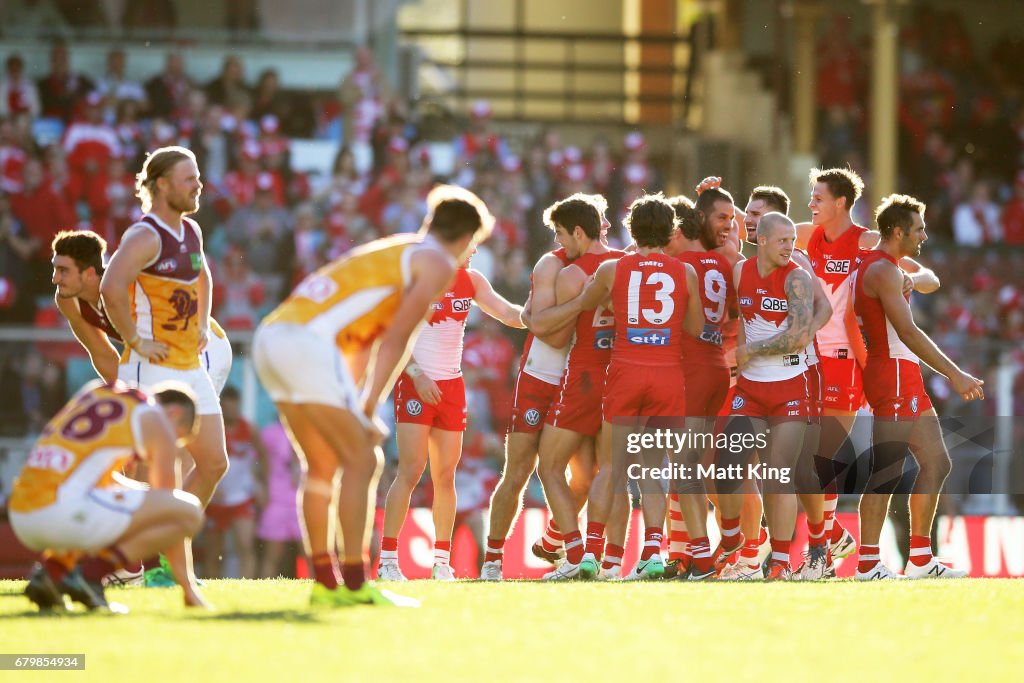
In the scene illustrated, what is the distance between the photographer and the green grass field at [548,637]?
570 centimetres

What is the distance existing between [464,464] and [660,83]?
12164 mm

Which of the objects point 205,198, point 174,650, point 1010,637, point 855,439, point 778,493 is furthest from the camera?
point 205,198

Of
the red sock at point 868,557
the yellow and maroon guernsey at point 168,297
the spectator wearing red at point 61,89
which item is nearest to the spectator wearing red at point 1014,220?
the spectator wearing red at point 61,89

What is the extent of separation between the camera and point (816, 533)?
405 inches

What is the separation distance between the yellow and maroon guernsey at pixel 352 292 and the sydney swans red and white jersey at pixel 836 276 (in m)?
4.06

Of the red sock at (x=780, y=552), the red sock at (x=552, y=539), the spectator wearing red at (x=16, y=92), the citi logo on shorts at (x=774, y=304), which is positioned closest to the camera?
the citi logo on shorts at (x=774, y=304)

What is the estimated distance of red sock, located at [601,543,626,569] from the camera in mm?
10320

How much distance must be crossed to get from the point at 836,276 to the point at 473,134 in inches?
493

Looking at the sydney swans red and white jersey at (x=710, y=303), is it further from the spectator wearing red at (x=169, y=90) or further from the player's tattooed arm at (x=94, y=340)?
the spectator wearing red at (x=169, y=90)

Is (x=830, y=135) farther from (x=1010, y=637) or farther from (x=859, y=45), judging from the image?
(x=1010, y=637)

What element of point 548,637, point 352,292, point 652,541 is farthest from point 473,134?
point 548,637

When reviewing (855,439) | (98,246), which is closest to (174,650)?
(98,246)

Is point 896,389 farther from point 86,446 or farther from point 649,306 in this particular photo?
point 86,446

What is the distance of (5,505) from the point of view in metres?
16.0
